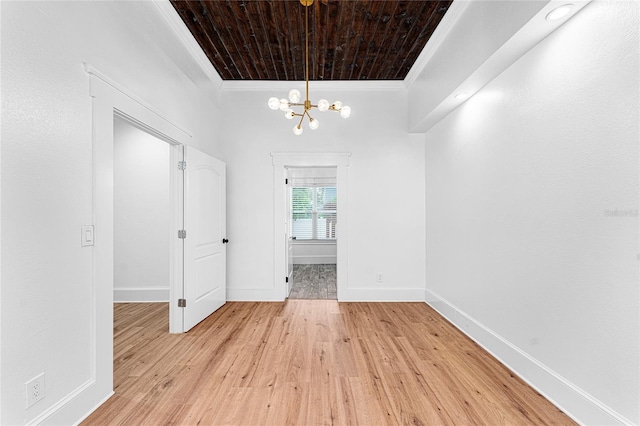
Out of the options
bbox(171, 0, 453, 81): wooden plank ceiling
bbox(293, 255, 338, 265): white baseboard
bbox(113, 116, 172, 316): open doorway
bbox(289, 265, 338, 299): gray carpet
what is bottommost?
bbox(289, 265, 338, 299): gray carpet

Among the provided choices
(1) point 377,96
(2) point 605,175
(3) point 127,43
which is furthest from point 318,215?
(2) point 605,175

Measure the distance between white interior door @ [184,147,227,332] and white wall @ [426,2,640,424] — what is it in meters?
2.96

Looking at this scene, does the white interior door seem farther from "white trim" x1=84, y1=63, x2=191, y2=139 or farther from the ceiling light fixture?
the ceiling light fixture

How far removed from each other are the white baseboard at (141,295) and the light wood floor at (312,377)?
72cm

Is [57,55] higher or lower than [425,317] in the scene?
higher

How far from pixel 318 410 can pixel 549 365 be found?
158cm

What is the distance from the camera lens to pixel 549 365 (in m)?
1.95

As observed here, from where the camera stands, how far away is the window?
7.62 m

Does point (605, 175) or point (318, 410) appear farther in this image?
point (318, 410)

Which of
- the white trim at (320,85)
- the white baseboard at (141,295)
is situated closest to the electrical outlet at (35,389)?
the white baseboard at (141,295)

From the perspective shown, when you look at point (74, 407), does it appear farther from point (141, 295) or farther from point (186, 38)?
point (186, 38)

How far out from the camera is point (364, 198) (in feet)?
13.9

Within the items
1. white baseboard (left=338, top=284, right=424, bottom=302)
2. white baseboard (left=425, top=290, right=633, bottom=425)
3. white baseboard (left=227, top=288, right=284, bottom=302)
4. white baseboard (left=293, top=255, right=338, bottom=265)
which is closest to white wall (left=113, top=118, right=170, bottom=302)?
white baseboard (left=227, top=288, right=284, bottom=302)

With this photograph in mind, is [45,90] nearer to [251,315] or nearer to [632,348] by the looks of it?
[251,315]
